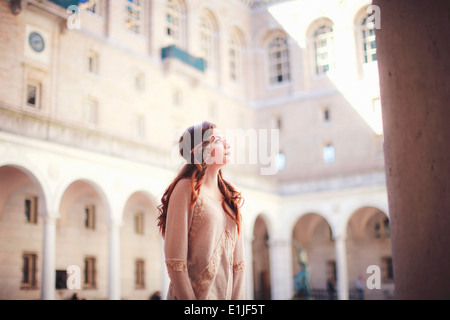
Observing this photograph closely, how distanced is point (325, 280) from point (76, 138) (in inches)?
783

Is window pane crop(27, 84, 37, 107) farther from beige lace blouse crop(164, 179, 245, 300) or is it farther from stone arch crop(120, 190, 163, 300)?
beige lace blouse crop(164, 179, 245, 300)

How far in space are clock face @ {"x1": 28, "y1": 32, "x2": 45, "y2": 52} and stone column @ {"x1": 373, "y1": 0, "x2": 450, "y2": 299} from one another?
22.3 m

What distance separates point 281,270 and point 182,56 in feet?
38.6

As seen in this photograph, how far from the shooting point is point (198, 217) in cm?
269

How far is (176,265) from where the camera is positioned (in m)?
2.48

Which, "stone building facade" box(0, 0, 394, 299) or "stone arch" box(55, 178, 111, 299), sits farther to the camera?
"stone arch" box(55, 178, 111, 299)

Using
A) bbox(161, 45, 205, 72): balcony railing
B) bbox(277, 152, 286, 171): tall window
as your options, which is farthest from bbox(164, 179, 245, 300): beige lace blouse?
bbox(277, 152, 286, 171): tall window

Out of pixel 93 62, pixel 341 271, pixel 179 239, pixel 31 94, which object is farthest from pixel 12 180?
pixel 179 239

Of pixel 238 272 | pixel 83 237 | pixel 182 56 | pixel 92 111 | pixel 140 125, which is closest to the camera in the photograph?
pixel 238 272

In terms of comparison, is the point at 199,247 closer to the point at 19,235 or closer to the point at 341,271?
the point at 19,235

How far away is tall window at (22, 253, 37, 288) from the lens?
854 inches

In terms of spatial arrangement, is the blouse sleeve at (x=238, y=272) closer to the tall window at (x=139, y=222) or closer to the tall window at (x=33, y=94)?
the tall window at (x=33, y=94)

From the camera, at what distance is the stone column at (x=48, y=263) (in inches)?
688

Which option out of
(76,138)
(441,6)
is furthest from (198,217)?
(76,138)
